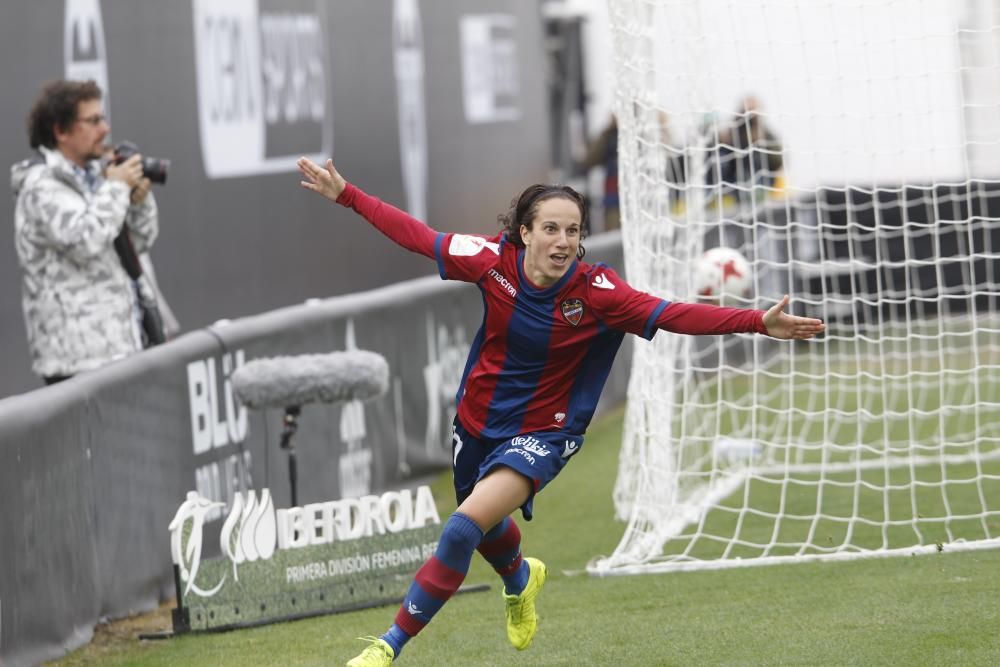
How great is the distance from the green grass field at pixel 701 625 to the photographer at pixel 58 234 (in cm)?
142

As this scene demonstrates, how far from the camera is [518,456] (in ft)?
18.1

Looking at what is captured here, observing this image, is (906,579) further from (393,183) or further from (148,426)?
(393,183)

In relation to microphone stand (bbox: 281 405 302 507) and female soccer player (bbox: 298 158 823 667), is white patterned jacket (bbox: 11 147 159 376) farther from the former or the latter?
female soccer player (bbox: 298 158 823 667)

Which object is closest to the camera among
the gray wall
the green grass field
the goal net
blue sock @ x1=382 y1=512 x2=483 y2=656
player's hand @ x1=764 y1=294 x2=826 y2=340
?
player's hand @ x1=764 y1=294 x2=826 y2=340

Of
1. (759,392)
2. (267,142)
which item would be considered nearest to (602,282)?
(267,142)

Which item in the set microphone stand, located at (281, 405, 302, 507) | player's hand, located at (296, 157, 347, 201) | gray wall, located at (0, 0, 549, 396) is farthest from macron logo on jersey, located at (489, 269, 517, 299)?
gray wall, located at (0, 0, 549, 396)

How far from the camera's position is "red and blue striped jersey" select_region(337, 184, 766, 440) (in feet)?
18.4

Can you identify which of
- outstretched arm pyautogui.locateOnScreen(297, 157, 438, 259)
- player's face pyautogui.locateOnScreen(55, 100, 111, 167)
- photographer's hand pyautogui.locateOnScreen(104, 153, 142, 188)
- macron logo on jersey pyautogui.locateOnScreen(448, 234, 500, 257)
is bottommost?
macron logo on jersey pyautogui.locateOnScreen(448, 234, 500, 257)

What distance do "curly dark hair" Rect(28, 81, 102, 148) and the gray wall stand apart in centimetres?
126

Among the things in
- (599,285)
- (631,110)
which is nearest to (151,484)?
(599,285)

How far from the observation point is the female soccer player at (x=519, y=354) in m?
5.39

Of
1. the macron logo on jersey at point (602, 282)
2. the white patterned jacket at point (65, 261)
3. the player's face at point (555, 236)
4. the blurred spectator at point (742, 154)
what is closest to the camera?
the player's face at point (555, 236)

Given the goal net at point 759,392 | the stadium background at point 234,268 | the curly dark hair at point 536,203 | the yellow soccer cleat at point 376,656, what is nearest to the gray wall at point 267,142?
the stadium background at point 234,268

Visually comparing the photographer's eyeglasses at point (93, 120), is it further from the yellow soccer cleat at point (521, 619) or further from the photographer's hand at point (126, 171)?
the yellow soccer cleat at point (521, 619)
